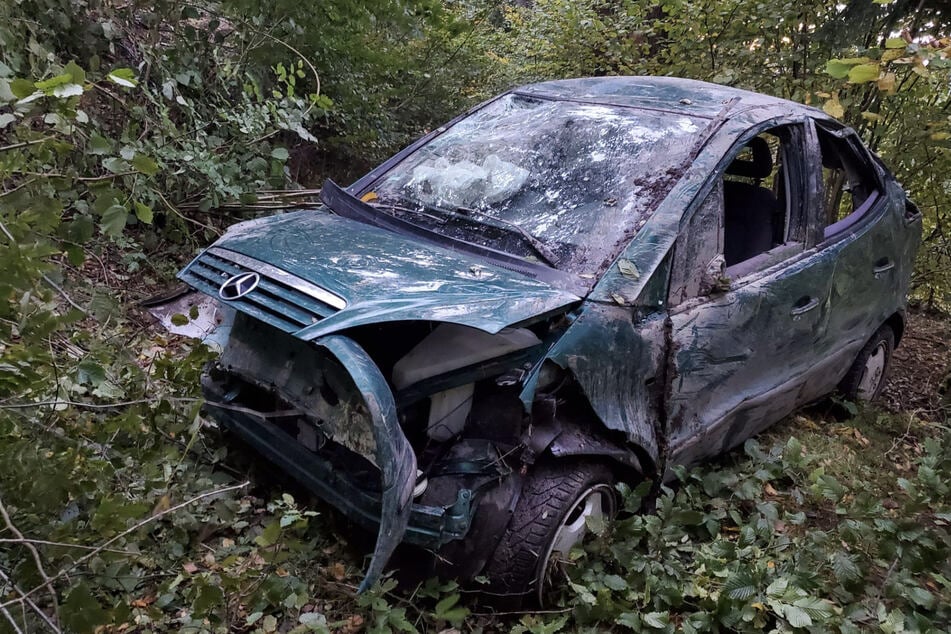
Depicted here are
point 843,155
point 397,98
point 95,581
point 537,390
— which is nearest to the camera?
point 95,581

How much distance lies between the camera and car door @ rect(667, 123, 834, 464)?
8.76ft

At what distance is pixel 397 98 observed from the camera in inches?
268

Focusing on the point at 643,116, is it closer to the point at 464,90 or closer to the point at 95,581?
the point at 95,581

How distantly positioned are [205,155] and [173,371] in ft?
6.39

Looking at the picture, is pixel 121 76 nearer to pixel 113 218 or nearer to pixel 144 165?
pixel 144 165

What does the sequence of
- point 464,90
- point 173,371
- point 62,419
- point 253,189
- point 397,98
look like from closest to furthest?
point 62,419 → point 173,371 → point 253,189 → point 397,98 → point 464,90

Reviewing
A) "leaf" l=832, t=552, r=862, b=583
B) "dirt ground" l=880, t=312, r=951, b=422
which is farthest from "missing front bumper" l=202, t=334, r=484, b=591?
"dirt ground" l=880, t=312, r=951, b=422

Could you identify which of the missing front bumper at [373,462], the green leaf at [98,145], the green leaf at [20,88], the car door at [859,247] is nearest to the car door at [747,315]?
the car door at [859,247]

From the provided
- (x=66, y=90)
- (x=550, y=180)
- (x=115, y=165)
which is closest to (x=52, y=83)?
(x=66, y=90)

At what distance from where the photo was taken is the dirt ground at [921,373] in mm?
4789

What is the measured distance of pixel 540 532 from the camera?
7.59ft

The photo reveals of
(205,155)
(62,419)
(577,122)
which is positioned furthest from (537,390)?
(205,155)

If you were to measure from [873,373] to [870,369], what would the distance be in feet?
0.29

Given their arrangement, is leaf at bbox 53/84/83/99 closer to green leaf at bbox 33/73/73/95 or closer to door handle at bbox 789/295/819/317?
green leaf at bbox 33/73/73/95
